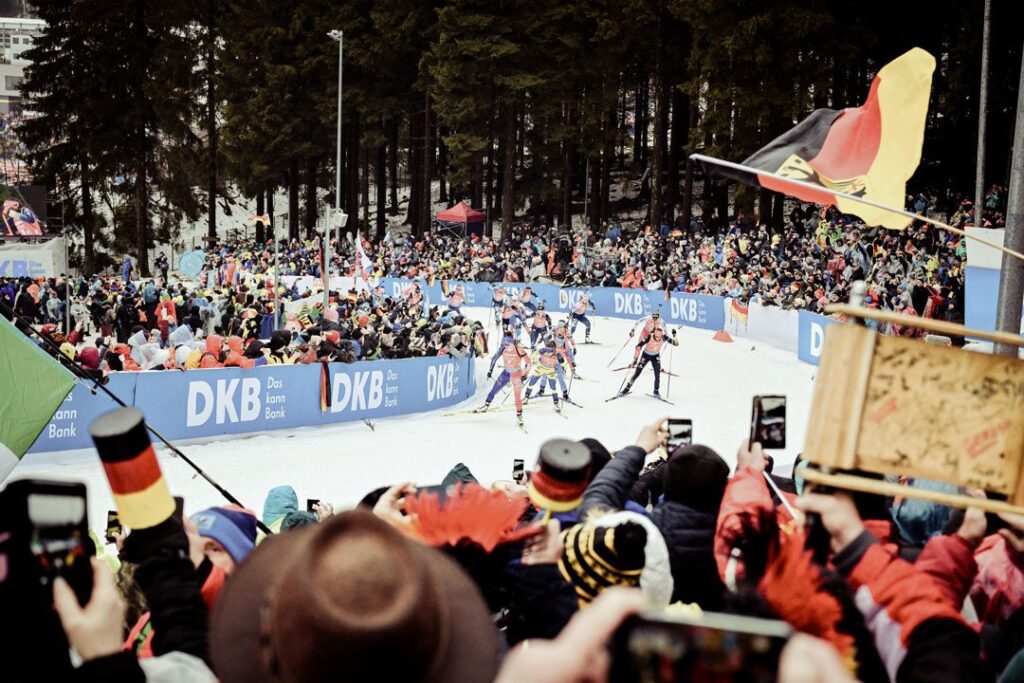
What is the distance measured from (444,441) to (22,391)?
8845 mm

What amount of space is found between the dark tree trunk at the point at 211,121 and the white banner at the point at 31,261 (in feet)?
79.3

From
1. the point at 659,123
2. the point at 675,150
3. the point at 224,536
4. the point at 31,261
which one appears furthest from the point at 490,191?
the point at 224,536

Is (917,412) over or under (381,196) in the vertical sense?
under

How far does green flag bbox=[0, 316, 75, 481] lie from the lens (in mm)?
6047

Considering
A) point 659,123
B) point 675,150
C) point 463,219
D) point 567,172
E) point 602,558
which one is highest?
point 659,123

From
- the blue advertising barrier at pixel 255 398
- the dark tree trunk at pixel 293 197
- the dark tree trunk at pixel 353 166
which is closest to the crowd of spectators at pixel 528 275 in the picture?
the blue advertising barrier at pixel 255 398

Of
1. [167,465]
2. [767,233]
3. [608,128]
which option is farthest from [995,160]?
Answer: [167,465]

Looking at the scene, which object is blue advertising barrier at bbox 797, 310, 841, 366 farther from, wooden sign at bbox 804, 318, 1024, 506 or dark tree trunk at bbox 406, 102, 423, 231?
dark tree trunk at bbox 406, 102, 423, 231

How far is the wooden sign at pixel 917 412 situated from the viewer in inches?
94.4

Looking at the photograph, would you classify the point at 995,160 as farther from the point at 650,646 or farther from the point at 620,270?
the point at 650,646

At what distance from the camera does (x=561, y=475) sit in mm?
2650

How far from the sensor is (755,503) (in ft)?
9.57

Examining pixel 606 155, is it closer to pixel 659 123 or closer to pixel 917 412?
pixel 659 123

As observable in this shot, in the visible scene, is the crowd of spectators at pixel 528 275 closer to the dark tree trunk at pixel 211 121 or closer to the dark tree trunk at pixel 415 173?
the dark tree trunk at pixel 415 173
